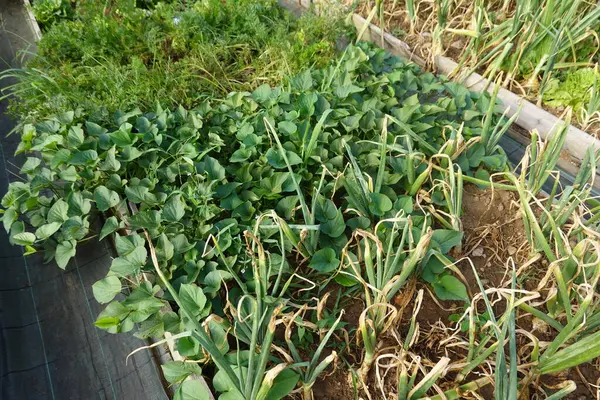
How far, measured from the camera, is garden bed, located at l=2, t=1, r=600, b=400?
47.7 inches

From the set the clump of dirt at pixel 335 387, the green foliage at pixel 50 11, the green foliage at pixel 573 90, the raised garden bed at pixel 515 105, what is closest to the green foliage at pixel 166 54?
the green foliage at pixel 50 11

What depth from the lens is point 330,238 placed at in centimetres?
155

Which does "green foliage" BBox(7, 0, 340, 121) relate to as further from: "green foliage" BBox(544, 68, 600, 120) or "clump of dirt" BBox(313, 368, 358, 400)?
"clump of dirt" BBox(313, 368, 358, 400)

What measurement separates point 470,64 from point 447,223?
1.39m

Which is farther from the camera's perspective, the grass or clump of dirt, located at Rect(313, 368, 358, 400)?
the grass

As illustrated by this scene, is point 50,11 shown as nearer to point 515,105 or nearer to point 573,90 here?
point 515,105

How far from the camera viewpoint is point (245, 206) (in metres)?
1.60

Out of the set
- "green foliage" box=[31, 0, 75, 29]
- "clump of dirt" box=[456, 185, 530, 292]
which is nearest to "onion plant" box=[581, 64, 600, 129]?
"clump of dirt" box=[456, 185, 530, 292]

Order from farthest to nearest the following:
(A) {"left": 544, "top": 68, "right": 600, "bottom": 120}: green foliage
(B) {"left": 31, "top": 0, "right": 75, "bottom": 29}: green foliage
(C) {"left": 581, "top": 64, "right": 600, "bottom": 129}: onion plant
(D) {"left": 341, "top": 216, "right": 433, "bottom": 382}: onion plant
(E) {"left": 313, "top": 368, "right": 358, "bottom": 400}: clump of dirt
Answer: (B) {"left": 31, "top": 0, "right": 75, "bottom": 29}: green foliage, (A) {"left": 544, "top": 68, "right": 600, "bottom": 120}: green foliage, (C) {"left": 581, "top": 64, "right": 600, "bottom": 129}: onion plant, (E) {"left": 313, "top": 368, "right": 358, "bottom": 400}: clump of dirt, (D) {"left": 341, "top": 216, "right": 433, "bottom": 382}: onion plant

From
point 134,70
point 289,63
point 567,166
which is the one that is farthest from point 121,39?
point 567,166

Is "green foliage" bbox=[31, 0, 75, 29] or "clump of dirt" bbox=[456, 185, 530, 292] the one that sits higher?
"green foliage" bbox=[31, 0, 75, 29]

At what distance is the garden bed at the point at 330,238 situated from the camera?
1.21 m

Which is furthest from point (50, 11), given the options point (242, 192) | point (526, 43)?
point (526, 43)

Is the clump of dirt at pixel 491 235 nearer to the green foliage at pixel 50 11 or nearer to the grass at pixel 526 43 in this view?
the grass at pixel 526 43
